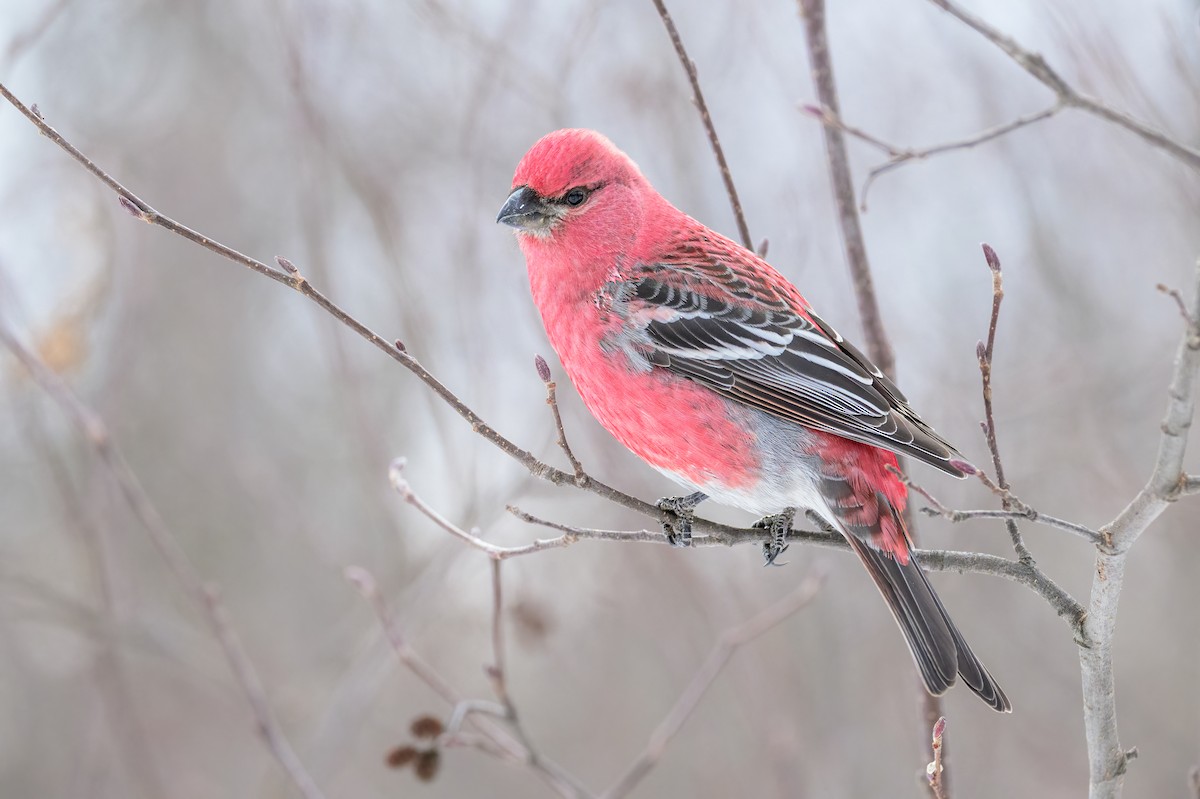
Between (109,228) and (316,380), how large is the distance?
513 cm

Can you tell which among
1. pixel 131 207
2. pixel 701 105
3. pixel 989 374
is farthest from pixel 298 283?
pixel 989 374

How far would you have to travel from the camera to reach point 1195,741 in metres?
6.14

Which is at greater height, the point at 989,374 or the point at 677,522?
the point at 989,374

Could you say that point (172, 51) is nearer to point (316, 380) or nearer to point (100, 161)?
point (316, 380)

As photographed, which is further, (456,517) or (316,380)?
(316,380)

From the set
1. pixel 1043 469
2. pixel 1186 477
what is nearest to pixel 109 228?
pixel 1186 477

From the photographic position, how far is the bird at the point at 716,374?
296 centimetres

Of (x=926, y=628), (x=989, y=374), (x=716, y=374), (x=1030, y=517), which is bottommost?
(x=1030, y=517)

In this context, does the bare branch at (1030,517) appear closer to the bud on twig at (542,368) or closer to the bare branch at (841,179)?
the bud on twig at (542,368)

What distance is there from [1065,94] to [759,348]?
1668mm

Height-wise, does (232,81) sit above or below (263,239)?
above

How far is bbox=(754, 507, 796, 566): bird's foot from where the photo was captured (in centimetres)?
296

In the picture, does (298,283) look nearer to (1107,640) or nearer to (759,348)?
(759,348)

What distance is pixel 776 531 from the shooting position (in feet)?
10.1
